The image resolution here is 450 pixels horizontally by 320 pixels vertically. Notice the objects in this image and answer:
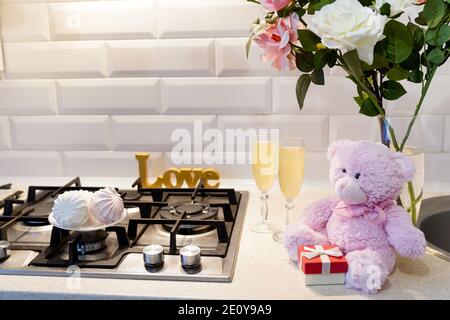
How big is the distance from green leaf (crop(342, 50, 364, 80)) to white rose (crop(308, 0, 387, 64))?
0.11 feet

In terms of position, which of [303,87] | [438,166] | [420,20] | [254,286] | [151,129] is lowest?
[254,286]

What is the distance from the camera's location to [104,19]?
3.94 feet

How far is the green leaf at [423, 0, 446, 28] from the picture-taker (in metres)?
0.70

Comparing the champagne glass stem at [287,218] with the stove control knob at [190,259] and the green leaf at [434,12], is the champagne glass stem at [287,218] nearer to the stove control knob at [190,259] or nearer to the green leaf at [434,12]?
the stove control knob at [190,259]

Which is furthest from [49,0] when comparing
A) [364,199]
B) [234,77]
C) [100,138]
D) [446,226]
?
[446,226]

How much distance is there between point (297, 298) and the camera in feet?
2.21

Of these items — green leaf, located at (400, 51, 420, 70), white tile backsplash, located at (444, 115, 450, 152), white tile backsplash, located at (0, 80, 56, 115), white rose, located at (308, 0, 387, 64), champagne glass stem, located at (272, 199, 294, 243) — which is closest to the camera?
white rose, located at (308, 0, 387, 64)

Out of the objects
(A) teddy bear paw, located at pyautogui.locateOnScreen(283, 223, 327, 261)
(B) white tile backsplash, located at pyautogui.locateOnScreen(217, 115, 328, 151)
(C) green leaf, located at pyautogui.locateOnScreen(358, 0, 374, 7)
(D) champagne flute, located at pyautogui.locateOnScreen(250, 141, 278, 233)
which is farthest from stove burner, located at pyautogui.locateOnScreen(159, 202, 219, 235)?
(C) green leaf, located at pyautogui.locateOnScreen(358, 0, 374, 7)

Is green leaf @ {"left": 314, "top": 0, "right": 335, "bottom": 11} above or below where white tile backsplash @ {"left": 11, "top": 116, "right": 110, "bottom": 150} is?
above

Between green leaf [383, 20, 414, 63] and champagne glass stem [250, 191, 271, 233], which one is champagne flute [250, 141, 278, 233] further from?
green leaf [383, 20, 414, 63]

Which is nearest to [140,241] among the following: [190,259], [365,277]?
[190,259]

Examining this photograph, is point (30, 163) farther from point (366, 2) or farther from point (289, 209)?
point (366, 2)

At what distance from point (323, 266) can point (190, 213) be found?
357 millimetres

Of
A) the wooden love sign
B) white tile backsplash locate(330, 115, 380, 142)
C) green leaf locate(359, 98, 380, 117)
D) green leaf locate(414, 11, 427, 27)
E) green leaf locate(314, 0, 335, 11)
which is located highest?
green leaf locate(314, 0, 335, 11)
